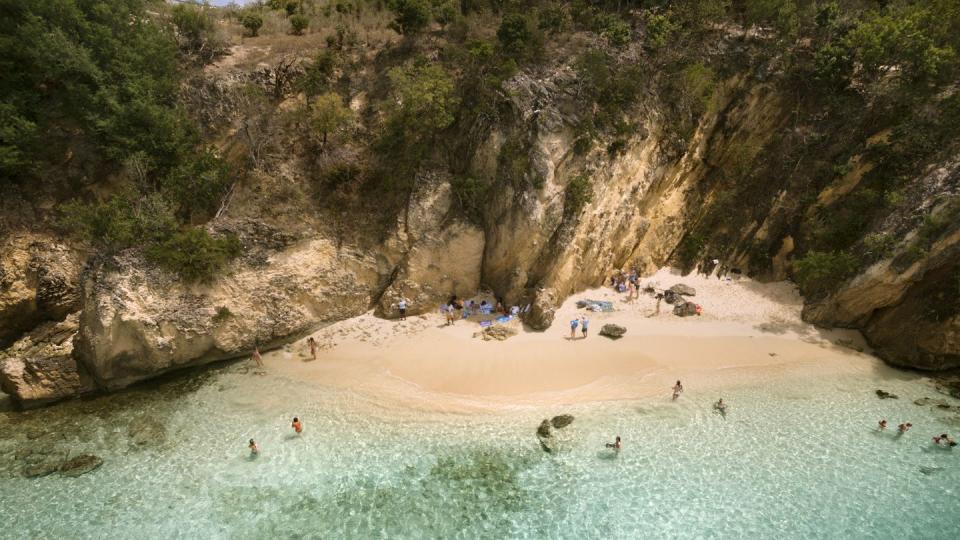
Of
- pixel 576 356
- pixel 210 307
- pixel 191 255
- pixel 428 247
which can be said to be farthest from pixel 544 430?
pixel 191 255

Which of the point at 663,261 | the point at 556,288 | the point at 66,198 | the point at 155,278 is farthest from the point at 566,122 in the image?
the point at 66,198

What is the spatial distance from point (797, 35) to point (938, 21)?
619 centimetres

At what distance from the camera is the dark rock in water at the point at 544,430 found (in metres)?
17.3

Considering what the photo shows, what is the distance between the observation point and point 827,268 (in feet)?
71.3

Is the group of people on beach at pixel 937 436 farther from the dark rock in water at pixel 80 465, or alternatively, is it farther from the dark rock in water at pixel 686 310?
the dark rock in water at pixel 80 465

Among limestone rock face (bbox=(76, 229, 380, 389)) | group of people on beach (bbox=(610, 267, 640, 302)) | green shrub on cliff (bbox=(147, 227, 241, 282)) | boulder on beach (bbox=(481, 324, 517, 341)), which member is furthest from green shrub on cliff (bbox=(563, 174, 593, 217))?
green shrub on cliff (bbox=(147, 227, 241, 282))

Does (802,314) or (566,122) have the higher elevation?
(566,122)

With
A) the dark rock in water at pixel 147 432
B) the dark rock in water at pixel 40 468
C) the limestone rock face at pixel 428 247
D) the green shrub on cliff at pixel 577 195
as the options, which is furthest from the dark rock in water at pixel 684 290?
the dark rock in water at pixel 40 468

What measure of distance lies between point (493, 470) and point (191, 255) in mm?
16540

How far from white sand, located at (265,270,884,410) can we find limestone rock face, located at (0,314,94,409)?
25.5 feet

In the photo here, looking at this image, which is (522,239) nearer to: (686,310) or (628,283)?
(628,283)

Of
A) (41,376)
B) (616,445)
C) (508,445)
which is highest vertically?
(616,445)

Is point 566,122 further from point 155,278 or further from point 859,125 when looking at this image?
point 155,278

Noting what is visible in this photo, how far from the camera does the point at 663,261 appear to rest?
28.6 meters
